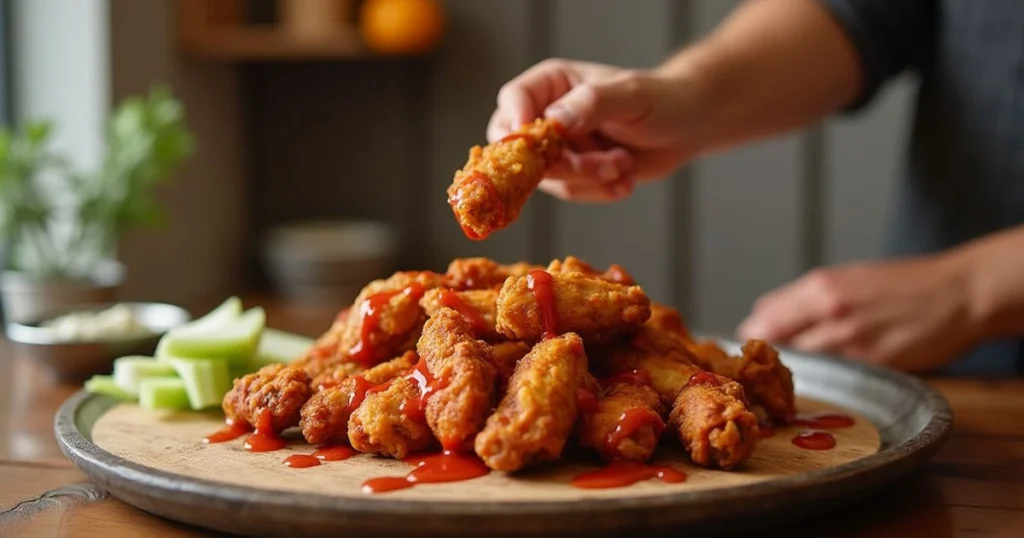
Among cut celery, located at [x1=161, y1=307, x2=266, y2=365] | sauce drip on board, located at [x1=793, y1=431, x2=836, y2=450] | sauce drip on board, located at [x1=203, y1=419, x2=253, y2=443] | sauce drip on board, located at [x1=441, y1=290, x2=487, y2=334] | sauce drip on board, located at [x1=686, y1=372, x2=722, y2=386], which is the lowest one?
sauce drip on board, located at [x1=203, y1=419, x2=253, y2=443]

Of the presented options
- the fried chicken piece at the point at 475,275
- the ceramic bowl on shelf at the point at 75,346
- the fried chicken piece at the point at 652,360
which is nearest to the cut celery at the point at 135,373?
the ceramic bowl on shelf at the point at 75,346

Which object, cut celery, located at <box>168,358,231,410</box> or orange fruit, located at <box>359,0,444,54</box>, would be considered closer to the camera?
cut celery, located at <box>168,358,231,410</box>

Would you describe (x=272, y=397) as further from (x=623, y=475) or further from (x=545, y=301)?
(x=623, y=475)

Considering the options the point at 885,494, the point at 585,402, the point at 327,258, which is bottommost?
the point at 327,258

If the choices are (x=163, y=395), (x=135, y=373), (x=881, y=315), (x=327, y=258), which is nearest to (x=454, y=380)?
(x=163, y=395)

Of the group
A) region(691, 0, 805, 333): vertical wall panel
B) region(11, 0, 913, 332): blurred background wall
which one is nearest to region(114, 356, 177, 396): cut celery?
region(11, 0, 913, 332): blurred background wall

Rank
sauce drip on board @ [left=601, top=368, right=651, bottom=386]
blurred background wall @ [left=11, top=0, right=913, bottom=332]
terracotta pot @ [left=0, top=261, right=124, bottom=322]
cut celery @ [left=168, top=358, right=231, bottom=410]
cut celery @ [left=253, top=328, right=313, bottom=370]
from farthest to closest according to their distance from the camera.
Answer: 1. blurred background wall @ [left=11, top=0, right=913, bottom=332]
2. terracotta pot @ [left=0, top=261, right=124, bottom=322]
3. cut celery @ [left=253, top=328, right=313, bottom=370]
4. cut celery @ [left=168, top=358, right=231, bottom=410]
5. sauce drip on board @ [left=601, top=368, right=651, bottom=386]

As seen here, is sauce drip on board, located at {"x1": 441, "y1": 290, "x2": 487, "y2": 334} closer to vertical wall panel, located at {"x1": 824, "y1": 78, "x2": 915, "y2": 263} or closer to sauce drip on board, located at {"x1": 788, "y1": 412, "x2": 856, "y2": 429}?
sauce drip on board, located at {"x1": 788, "y1": 412, "x2": 856, "y2": 429}
